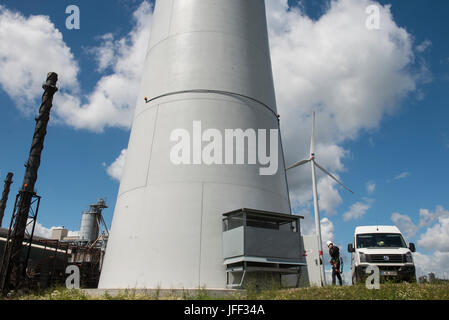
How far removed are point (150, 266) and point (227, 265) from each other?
130 inches

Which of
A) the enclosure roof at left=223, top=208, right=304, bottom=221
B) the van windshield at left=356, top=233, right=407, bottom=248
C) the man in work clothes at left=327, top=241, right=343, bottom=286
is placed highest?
the enclosure roof at left=223, top=208, right=304, bottom=221

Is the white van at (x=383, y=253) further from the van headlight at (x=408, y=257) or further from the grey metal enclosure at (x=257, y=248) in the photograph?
the grey metal enclosure at (x=257, y=248)

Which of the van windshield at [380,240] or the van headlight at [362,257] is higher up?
the van windshield at [380,240]

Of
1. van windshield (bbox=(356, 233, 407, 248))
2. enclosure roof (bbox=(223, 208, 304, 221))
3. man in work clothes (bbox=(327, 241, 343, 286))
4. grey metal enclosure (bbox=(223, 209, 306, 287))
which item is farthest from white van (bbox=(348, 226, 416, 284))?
enclosure roof (bbox=(223, 208, 304, 221))

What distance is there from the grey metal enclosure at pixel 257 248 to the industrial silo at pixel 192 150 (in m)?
0.58

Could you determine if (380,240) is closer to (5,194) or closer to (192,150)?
(192,150)

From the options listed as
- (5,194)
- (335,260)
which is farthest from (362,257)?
(5,194)

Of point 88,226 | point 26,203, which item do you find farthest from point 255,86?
point 88,226

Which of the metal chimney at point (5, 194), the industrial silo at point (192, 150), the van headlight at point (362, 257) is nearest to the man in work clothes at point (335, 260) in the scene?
the van headlight at point (362, 257)

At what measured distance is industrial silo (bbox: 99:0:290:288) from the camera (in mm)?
16266

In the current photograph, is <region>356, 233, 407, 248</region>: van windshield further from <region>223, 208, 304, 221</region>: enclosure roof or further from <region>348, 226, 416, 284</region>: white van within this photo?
<region>223, 208, 304, 221</region>: enclosure roof

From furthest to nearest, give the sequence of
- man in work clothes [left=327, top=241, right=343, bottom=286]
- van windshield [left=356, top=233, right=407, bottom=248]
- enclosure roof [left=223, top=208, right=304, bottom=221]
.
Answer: van windshield [left=356, top=233, right=407, bottom=248] < man in work clothes [left=327, top=241, right=343, bottom=286] < enclosure roof [left=223, top=208, right=304, bottom=221]

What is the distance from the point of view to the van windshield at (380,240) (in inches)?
701
